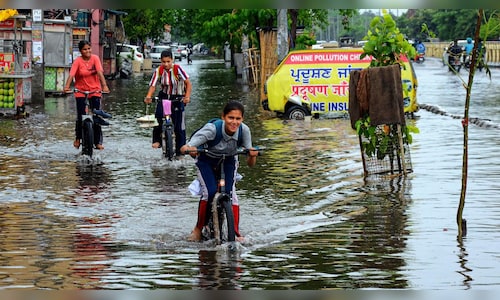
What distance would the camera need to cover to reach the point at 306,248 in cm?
989

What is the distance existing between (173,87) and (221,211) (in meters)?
6.97

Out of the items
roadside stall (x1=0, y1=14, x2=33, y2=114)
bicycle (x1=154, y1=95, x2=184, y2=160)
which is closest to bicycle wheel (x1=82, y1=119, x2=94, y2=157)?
bicycle (x1=154, y1=95, x2=184, y2=160)

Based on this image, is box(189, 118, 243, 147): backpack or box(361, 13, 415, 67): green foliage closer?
box(189, 118, 243, 147): backpack

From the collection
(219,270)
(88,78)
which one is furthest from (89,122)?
(219,270)

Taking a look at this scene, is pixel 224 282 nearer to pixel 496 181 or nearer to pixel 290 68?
pixel 496 181

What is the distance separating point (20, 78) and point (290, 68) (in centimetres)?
625

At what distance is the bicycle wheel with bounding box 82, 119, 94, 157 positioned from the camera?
55.8 feet

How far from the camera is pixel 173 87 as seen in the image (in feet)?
54.9

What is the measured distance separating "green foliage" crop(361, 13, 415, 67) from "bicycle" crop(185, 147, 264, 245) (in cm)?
473

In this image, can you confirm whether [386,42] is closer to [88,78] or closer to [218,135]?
[218,135]

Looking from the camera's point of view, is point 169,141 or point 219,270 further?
point 169,141

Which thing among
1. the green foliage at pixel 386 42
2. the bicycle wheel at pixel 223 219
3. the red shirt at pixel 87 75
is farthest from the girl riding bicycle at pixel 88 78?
the bicycle wheel at pixel 223 219

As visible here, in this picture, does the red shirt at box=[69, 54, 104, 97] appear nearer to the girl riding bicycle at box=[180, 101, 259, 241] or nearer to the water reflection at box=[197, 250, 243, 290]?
the girl riding bicycle at box=[180, 101, 259, 241]

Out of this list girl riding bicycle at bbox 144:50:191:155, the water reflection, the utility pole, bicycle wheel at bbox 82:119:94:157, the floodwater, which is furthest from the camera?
the utility pole
